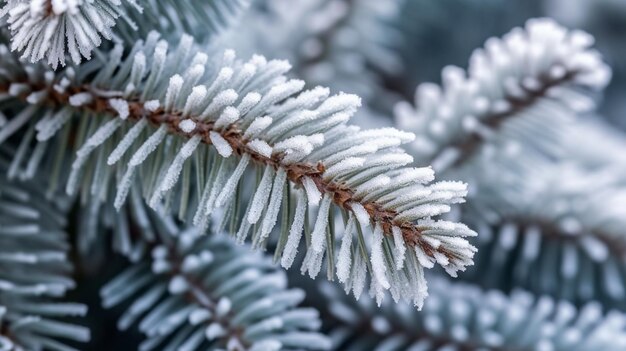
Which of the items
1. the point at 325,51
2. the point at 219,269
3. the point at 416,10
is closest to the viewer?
the point at 219,269

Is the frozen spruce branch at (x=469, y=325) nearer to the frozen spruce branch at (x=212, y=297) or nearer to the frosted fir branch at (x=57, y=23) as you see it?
the frozen spruce branch at (x=212, y=297)

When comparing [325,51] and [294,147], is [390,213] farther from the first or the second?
[325,51]

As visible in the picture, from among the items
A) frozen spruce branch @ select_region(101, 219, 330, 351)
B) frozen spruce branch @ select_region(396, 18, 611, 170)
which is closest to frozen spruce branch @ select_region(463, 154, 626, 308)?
frozen spruce branch @ select_region(396, 18, 611, 170)

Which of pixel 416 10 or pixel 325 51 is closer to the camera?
pixel 325 51

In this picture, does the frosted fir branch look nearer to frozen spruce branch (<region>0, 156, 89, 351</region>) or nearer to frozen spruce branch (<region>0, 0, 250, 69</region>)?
frozen spruce branch (<region>0, 0, 250, 69</region>)

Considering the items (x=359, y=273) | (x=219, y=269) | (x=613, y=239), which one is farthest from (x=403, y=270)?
(x=613, y=239)

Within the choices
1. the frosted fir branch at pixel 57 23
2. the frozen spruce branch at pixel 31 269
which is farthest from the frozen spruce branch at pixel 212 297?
the frosted fir branch at pixel 57 23

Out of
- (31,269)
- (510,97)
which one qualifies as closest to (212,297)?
(31,269)
